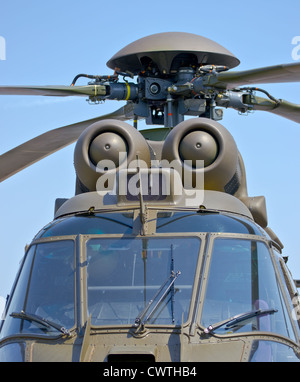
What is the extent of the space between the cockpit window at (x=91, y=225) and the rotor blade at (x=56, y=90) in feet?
7.70

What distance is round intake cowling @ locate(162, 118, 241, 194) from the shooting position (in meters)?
7.13

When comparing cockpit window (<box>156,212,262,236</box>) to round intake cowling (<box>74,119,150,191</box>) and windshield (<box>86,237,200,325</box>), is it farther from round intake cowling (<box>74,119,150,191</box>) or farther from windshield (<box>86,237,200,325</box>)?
round intake cowling (<box>74,119,150,191</box>)

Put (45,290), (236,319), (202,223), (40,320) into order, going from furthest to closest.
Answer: (202,223), (45,290), (40,320), (236,319)

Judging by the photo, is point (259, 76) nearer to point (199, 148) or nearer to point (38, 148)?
point (199, 148)

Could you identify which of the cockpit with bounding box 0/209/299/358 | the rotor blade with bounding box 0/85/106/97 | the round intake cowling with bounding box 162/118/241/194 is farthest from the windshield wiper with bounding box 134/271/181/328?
the rotor blade with bounding box 0/85/106/97

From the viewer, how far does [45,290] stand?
20.0ft

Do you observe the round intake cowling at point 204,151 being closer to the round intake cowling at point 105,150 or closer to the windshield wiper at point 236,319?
the round intake cowling at point 105,150

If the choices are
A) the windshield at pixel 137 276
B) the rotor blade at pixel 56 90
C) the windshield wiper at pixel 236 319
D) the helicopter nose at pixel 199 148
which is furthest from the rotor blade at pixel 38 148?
the windshield wiper at pixel 236 319

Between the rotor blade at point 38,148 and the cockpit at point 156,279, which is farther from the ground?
the rotor blade at point 38,148

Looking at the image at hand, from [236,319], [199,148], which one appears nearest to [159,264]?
[236,319]

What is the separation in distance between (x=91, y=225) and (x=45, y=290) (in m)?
0.69

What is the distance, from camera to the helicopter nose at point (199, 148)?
714 centimetres

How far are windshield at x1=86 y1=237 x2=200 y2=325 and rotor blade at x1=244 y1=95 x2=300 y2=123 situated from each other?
128 inches

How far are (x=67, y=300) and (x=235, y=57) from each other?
Result: 4.06 meters
